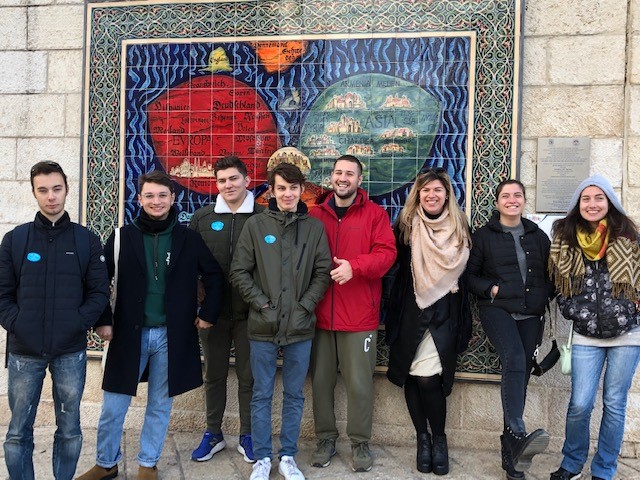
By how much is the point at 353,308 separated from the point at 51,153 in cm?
267

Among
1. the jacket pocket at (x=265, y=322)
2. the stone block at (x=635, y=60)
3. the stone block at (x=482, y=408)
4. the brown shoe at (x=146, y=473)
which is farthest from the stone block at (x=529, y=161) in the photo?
the brown shoe at (x=146, y=473)

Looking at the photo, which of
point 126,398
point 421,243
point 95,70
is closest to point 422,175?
point 421,243

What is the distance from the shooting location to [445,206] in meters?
3.94

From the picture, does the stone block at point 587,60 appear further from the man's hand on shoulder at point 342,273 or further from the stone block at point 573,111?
the man's hand on shoulder at point 342,273

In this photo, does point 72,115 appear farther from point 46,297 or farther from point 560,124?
point 560,124

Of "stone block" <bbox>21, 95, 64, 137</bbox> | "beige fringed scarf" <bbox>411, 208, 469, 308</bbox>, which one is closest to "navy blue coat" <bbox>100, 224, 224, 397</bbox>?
"beige fringed scarf" <bbox>411, 208, 469, 308</bbox>

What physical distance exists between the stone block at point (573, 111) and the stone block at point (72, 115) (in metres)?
3.27

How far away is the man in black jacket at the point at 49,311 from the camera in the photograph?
10.3 ft

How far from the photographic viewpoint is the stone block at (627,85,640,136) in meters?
4.20

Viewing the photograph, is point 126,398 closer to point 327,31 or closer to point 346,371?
point 346,371

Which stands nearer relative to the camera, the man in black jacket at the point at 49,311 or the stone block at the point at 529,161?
the man in black jacket at the point at 49,311

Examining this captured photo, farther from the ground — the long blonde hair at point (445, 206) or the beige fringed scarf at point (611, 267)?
the long blonde hair at point (445, 206)

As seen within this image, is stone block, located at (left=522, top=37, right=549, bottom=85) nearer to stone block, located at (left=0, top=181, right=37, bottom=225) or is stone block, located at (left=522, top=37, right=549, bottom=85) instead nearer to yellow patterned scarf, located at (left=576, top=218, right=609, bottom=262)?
yellow patterned scarf, located at (left=576, top=218, right=609, bottom=262)

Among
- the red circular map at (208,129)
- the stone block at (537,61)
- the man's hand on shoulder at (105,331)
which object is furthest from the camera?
→ the red circular map at (208,129)
